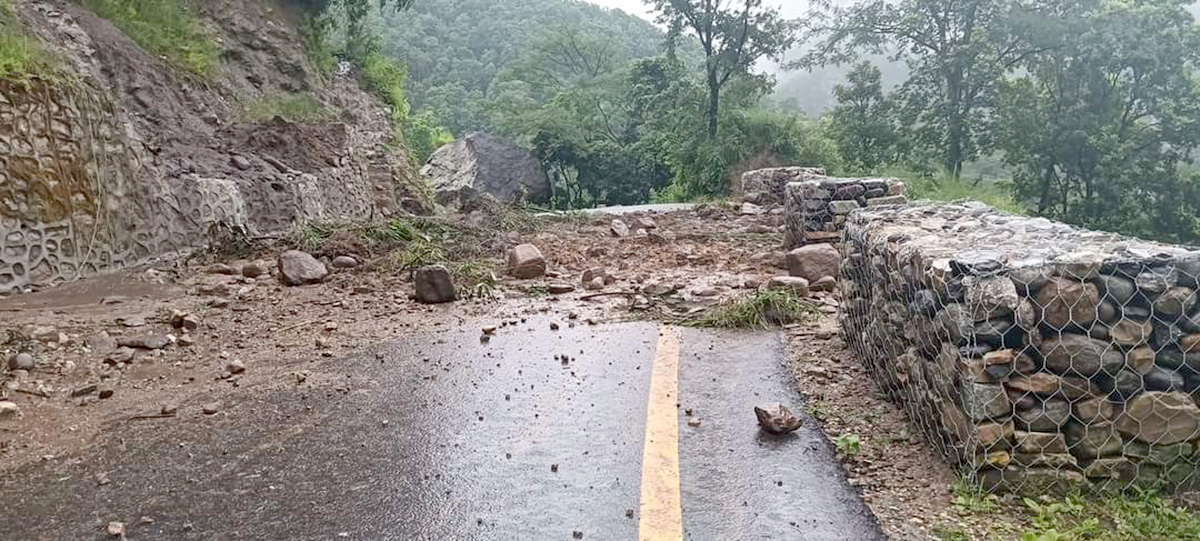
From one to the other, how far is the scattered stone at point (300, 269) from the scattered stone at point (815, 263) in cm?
432

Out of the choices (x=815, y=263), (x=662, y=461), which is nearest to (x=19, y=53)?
(x=662, y=461)

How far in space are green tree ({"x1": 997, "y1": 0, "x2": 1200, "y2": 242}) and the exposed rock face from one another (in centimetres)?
1660

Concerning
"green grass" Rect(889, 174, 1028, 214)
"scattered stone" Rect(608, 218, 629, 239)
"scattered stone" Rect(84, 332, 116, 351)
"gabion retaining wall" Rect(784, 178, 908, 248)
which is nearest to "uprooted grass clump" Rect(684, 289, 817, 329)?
"gabion retaining wall" Rect(784, 178, 908, 248)

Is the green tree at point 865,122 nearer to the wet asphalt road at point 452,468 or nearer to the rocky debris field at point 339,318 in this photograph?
the rocky debris field at point 339,318

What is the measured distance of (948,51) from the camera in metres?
22.9

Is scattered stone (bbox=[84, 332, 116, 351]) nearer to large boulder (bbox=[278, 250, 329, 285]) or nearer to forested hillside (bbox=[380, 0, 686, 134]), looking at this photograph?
large boulder (bbox=[278, 250, 329, 285])

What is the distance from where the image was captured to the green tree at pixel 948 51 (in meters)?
21.8

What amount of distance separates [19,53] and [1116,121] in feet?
72.9

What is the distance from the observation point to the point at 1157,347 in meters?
2.75

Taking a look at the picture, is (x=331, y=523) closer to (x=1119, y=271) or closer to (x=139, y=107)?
(x=1119, y=271)

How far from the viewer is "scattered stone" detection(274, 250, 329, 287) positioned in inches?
287

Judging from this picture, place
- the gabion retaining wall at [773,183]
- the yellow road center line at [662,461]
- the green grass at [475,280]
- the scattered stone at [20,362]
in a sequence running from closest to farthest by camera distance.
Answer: the yellow road center line at [662,461]
the scattered stone at [20,362]
the green grass at [475,280]
the gabion retaining wall at [773,183]

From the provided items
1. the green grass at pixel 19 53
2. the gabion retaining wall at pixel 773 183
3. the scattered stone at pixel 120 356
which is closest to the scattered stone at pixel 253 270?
the green grass at pixel 19 53

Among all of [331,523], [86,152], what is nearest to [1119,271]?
[331,523]
